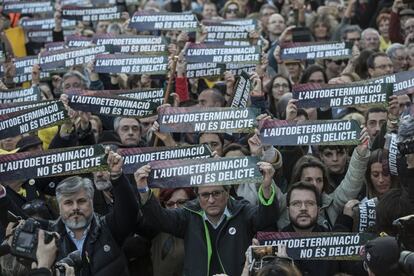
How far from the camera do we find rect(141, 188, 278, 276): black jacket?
8.27 meters

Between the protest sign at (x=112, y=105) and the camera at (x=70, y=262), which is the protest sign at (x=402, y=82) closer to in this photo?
the protest sign at (x=112, y=105)

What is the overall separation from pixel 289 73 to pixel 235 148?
14.0 feet

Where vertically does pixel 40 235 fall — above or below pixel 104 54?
below

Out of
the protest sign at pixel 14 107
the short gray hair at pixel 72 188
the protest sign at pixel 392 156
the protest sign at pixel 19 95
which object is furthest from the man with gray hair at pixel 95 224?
the protest sign at pixel 19 95

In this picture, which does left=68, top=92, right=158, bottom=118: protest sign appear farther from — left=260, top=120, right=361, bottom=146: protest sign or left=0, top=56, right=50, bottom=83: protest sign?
left=0, top=56, right=50, bottom=83: protest sign

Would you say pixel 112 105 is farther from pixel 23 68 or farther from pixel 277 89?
pixel 23 68

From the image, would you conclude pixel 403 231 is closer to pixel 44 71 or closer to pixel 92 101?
pixel 92 101

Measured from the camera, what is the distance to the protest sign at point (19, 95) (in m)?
11.6

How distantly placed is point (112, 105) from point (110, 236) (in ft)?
6.76

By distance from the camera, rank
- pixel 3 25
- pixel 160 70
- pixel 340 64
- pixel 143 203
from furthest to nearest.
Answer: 1. pixel 3 25
2. pixel 340 64
3. pixel 160 70
4. pixel 143 203

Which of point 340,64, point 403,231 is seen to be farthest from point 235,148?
point 340,64

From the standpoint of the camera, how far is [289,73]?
13.9m

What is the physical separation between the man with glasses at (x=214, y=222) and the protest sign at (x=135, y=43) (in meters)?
4.33

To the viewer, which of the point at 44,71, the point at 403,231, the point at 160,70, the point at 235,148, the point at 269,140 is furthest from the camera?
the point at 44,71
